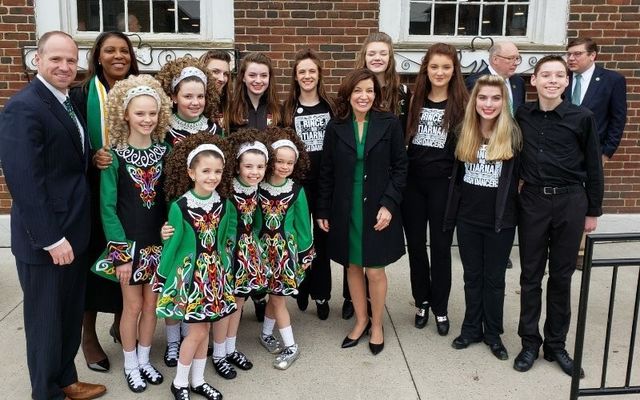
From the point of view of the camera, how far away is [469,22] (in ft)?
19.7

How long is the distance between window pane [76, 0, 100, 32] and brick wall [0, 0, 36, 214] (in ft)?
1.47

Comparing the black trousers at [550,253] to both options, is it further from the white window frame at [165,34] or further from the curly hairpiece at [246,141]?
the white window frame at [165,34]

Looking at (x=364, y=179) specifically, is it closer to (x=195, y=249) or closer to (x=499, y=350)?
(x=195, y=249)

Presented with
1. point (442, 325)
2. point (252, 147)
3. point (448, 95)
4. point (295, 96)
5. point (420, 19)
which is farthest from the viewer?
point (420, 19)

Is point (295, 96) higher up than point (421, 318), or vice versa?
point (295, 96)

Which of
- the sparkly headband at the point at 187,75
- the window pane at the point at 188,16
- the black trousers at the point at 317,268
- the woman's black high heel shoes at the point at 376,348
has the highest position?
the window pane at the point at 188,16

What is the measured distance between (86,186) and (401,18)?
395 centimetres

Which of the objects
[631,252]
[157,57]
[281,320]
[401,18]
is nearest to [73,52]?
[281,320]

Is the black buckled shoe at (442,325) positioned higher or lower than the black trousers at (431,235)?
lower

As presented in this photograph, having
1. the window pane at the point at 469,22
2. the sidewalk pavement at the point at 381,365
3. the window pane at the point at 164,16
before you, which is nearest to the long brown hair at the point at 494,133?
the sidewalk pavement at the point at 381,365

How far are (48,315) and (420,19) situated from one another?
15.3 ft

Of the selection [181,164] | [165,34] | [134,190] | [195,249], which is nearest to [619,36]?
[165,34]

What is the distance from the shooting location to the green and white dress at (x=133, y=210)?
3000mm

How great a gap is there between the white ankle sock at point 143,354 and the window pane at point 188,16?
365cm
